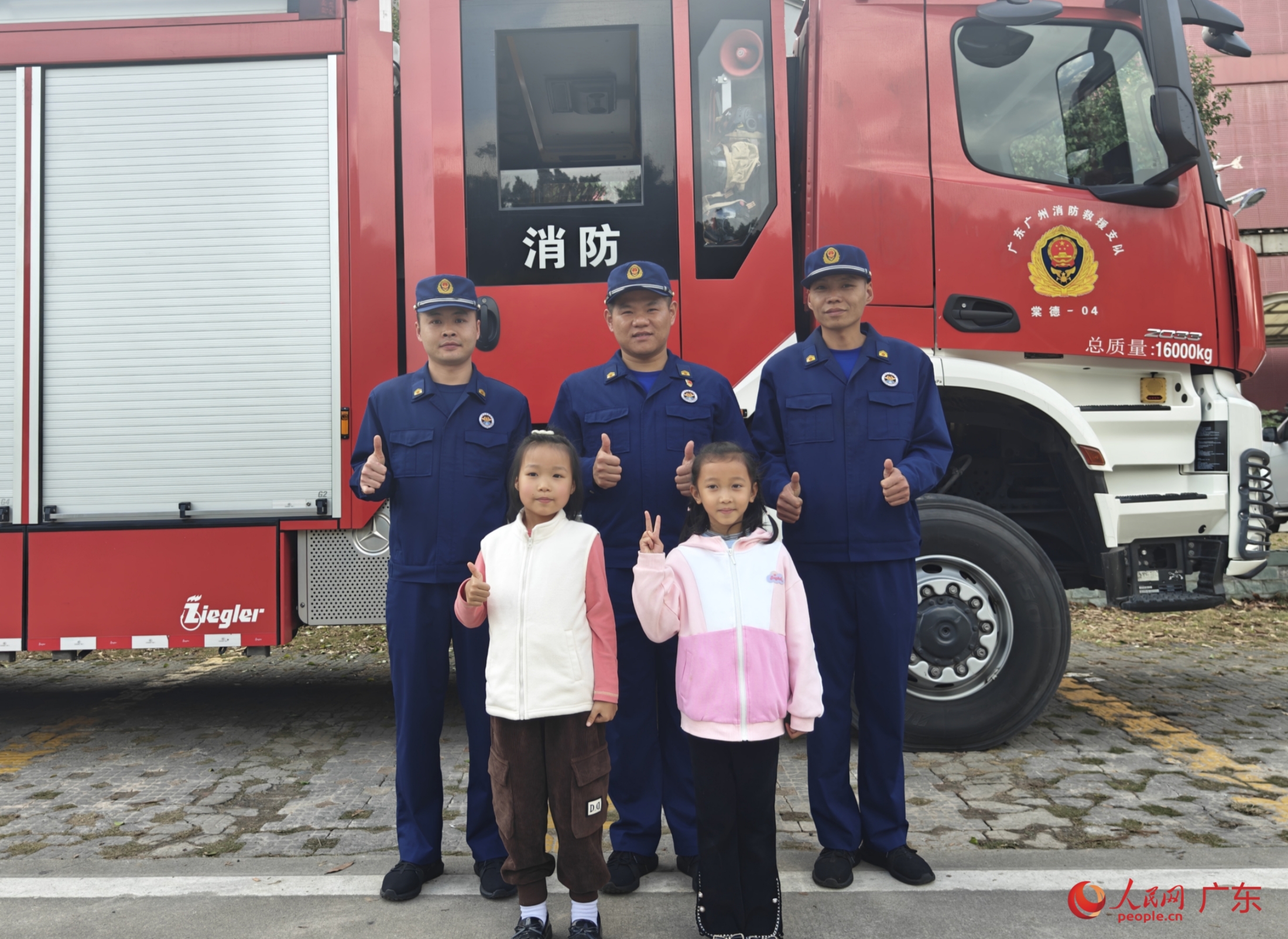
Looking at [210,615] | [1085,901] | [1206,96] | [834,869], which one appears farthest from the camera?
[1206,96]

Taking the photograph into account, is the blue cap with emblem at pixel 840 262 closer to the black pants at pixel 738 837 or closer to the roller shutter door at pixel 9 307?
the black pants at pixel 738 837

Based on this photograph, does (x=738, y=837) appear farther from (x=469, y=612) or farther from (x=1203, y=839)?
(x=1203, y=839)

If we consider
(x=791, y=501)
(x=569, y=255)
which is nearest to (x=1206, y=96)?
(x=569, y=255)

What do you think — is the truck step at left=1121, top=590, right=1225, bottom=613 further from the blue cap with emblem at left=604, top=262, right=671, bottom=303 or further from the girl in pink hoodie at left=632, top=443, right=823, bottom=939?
the blue cap with emblem at left=604, top=262, right=671, bottom=303

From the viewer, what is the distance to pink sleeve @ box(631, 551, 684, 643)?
89.1 inches

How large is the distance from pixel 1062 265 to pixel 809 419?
1.69 metres

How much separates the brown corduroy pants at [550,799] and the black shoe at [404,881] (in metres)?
0.42

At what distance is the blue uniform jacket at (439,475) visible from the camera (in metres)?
2.74

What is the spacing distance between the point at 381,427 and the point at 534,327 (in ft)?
Result: 3.67

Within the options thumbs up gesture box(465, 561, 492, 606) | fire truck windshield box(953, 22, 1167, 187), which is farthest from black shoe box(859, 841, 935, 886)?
fire truck windshield box(953, 22, 1167, 187)

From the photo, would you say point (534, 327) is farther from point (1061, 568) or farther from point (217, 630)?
point (1061, 568)

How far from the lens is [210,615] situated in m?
3.85

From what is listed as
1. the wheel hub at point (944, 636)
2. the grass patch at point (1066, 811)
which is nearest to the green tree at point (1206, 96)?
the wheel hub at point (944, 636)

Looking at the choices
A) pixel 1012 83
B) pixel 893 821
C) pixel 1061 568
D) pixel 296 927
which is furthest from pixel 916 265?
pixel 296 927
